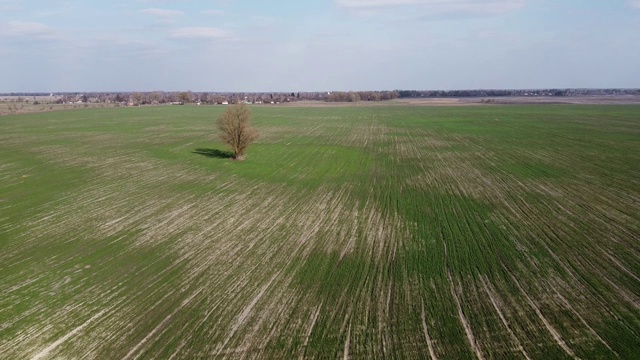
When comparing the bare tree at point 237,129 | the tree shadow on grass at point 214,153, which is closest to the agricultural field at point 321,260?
the bare tree at point 237,129

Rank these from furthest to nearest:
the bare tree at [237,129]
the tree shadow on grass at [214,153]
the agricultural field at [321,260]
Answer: the tree shadow on grass at [214,153] → the bare tree at [237,129] → the agricultural field at [321,260]

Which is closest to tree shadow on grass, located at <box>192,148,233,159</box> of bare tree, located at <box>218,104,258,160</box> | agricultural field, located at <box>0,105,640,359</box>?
bare tree, located at <box>218,104,258,160</box>

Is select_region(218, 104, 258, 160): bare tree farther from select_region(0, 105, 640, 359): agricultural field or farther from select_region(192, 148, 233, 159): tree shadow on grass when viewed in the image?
select_region(0, 105, 640, 359): agricultural field

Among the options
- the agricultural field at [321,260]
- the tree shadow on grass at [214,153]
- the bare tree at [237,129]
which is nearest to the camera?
the agricultural field at [321,260]

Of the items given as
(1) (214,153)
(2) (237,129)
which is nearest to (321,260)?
(2) (237,129)

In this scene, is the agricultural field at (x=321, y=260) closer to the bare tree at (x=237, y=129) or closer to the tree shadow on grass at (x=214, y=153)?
the bare tree at (x=237, y=129)

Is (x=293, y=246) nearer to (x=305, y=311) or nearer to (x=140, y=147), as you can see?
(x=305, y=311)
